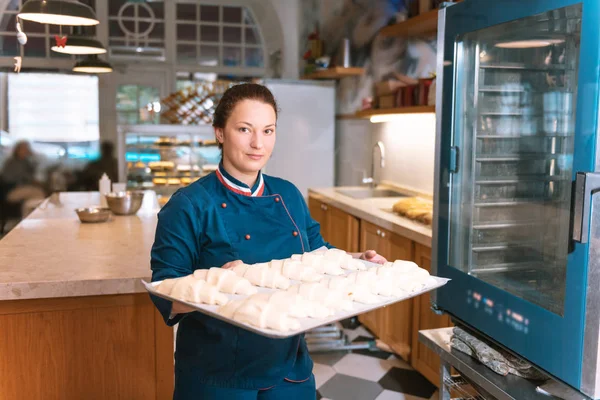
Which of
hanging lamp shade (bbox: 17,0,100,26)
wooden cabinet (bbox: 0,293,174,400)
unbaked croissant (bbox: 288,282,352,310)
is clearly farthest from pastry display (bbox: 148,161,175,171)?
unbaked croissant (bbox: 288,282,352,310)

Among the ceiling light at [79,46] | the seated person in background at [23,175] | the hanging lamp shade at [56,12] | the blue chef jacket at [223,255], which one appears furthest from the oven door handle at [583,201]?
the seated person in background at [23,175]

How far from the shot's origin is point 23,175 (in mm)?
7043

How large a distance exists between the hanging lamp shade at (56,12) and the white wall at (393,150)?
94.9 inches

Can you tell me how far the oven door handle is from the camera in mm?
1524

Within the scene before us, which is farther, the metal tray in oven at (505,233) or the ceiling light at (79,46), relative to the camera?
the ceiling light at (79,46)

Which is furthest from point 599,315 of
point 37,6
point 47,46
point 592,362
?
point 47,46

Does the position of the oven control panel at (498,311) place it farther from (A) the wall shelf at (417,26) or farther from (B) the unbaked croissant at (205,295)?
(A) the wall shelf at (417,26)

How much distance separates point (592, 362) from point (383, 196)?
3.45 meters

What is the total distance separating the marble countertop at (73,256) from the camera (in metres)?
2.01

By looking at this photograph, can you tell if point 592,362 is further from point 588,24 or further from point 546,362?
point 588,24

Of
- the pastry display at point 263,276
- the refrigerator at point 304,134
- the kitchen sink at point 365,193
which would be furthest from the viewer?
the refrigerator at point 304,134

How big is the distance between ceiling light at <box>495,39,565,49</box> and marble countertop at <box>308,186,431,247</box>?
3.84ft

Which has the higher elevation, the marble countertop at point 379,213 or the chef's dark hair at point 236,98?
the chef's dark hair at point 236,98

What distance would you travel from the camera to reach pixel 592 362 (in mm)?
1585
